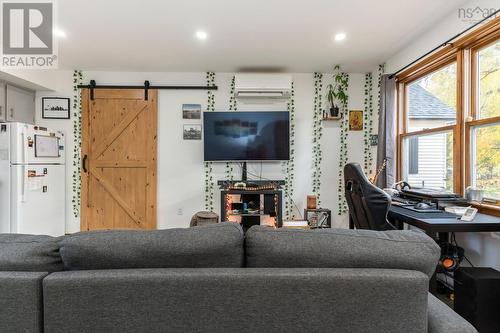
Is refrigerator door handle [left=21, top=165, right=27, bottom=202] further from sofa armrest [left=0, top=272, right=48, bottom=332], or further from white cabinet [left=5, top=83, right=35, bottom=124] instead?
sofa armrest [left=0, top=272, right=48, bottom=332]

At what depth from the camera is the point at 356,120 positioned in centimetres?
425

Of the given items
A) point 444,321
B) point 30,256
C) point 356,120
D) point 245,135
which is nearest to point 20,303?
point 30,256

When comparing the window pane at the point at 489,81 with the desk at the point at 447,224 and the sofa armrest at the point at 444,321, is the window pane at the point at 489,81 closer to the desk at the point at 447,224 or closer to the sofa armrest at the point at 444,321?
the desk at the point at 447,224

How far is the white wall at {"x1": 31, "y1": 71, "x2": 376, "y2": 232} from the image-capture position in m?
4.12

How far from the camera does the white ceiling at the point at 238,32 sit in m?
2.42

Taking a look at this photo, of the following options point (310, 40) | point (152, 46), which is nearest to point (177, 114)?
point (152, 46)

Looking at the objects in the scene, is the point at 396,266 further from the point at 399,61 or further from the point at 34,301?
the point at 399,61

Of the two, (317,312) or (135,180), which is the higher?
(135,180)

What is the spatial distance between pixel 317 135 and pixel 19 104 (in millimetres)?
4355

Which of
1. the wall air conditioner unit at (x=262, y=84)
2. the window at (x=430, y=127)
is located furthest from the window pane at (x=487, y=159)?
the wall air conditioner unit at (x=262, y=84)

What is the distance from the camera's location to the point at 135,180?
4.13m

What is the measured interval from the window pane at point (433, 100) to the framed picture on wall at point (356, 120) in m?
0.80

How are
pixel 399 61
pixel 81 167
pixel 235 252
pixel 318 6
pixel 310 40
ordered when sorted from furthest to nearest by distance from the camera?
pixel 81 167, pixel 399 61, pixel 310 40, pixel 318 6, pixel 235 252

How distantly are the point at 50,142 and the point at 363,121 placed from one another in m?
4.60
